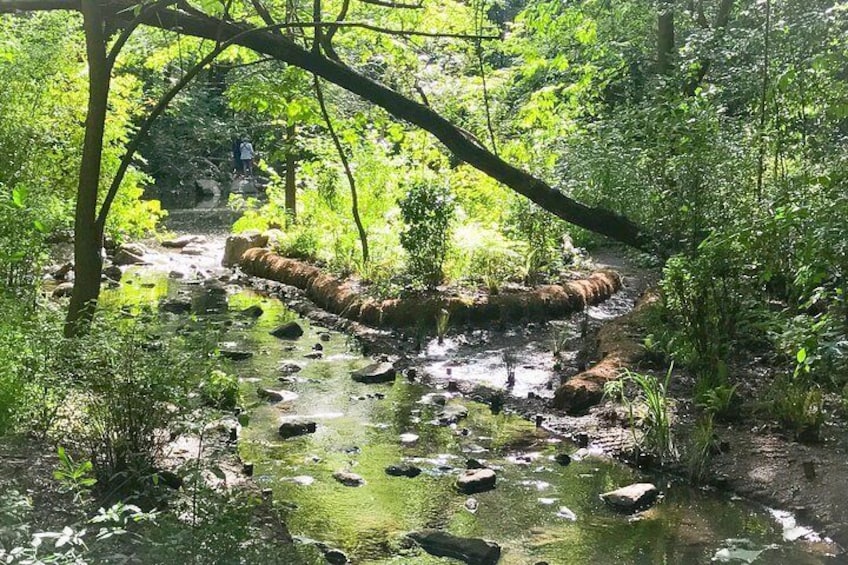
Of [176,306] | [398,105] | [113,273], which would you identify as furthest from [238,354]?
[113,273]

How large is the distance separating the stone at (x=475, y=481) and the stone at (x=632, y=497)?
30.9 inches

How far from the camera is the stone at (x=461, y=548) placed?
15.6 ft

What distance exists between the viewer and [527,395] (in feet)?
26.7

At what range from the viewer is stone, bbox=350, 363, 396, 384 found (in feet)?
28.4

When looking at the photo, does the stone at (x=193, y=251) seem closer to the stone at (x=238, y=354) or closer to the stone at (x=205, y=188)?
the stone at (x=238, y=354)

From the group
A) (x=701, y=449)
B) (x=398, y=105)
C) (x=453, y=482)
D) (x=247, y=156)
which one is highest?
(x=398, y=105)

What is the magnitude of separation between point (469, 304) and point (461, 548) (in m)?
5.71

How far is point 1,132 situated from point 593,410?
6.90 meters

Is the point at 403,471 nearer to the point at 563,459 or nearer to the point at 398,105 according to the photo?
the point at 563,459

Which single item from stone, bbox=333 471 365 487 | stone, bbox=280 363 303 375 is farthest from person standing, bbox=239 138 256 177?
stone, bbox=333 471 365 487

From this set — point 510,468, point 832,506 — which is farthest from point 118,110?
point 832,506

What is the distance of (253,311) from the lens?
39.6ft

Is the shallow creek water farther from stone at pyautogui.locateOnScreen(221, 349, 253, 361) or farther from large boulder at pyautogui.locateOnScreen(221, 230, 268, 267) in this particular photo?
large boulder at pyautogui.locateOnScreen(221, 230, 268, 267)

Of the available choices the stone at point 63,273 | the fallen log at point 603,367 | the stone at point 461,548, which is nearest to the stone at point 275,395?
the fallen log at point 603,367
